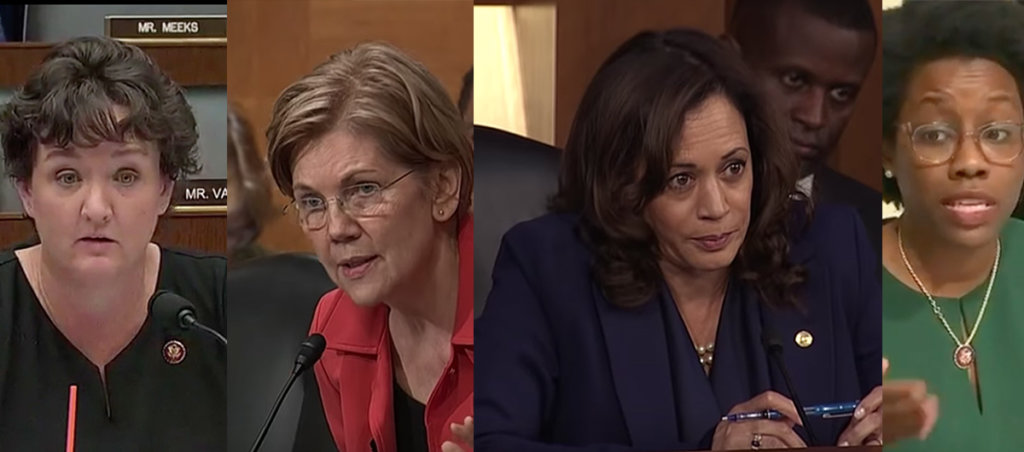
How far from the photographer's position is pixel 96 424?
396cm

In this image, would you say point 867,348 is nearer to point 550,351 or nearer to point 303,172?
point 550,351

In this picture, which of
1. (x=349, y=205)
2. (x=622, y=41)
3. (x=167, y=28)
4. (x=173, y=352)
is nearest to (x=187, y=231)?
(x=173, y=352)

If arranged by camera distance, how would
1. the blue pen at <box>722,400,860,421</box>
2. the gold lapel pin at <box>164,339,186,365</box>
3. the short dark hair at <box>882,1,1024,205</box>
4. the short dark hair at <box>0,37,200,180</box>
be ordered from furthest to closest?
the short dark hair at <box>882,1,1024,205</box> → the blue pen at <box>722,400,860,421</box> → the gold lapel pin at <box>164,339,186,365</box> → the short dark hair at <box>0,37,200,180</box>

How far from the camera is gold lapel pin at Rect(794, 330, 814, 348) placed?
438 centimetres

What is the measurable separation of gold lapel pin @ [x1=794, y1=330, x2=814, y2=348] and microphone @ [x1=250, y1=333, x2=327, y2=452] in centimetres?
141

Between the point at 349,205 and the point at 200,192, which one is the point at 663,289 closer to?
the point at 349,205

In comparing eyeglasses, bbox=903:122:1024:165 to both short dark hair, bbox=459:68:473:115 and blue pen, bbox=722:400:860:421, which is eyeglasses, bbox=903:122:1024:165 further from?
short dark hair, bbox=459:68:473:115

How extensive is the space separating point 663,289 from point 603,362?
0.28 metres

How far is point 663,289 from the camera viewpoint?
4.32 m

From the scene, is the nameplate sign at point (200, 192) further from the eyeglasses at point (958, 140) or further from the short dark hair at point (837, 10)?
the eyeglasses at point (958, 140)

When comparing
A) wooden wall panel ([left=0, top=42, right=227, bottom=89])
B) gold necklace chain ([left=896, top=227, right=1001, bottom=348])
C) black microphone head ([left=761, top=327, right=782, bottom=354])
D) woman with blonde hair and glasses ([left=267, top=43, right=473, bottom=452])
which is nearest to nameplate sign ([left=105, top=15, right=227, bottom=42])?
wooden wall panel ([left=0, top=42, right=227, bottom=89])

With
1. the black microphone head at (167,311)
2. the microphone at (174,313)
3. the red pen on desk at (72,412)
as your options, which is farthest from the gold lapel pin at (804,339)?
the red pen on desk at (72,412)

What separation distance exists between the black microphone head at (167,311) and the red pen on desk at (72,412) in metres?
0.28

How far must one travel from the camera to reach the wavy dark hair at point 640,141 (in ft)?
13.9
